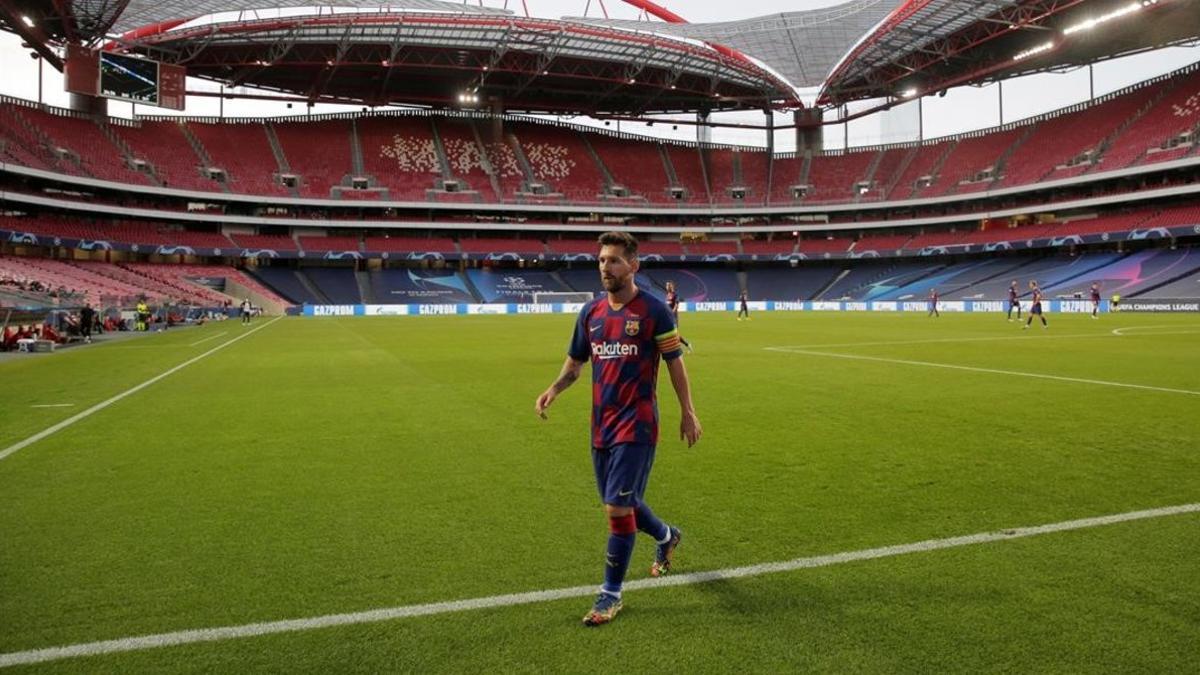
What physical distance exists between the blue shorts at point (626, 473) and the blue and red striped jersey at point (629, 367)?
0.17ft

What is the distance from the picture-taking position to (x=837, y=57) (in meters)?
65.9

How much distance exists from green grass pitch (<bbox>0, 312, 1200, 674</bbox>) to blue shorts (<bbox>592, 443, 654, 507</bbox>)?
613mm

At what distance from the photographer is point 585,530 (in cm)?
520

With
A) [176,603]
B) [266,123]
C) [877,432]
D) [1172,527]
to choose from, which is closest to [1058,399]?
[877,432]

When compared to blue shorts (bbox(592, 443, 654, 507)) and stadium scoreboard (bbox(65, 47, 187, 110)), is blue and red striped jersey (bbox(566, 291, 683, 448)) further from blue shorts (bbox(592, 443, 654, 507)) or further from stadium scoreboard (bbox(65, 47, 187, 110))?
stadium scoreboard (bbox(65, 47, 187, 110))

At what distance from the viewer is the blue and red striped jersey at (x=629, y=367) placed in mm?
4016

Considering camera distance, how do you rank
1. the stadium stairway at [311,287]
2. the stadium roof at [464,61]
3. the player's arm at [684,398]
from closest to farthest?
the player's arm at [684,398] < the stadium roof at [464,61] < the stadium stairway at [311,287]

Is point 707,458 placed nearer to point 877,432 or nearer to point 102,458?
point 877,432

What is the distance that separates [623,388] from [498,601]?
4.46 ft

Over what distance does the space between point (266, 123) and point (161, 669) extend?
277ft

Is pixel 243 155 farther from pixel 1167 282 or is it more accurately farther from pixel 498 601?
pixel 1167 282

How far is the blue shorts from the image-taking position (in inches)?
154

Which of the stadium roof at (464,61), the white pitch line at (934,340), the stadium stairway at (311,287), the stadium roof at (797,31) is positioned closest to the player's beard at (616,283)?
the white pitch line at (934,340)

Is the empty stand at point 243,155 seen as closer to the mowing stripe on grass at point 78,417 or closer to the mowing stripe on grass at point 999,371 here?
the mowing stripe on grass at point 78,417
